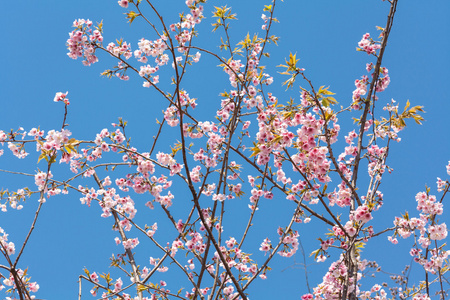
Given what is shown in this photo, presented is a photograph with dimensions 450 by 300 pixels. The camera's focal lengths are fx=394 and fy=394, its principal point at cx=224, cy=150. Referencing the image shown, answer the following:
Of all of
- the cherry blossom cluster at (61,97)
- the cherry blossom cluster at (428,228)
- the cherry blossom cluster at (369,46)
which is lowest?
the cherry blossom cluster at (428,228)

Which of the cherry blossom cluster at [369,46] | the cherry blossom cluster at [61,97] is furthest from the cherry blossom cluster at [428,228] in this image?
the cherry blossom cluster at [61,97]

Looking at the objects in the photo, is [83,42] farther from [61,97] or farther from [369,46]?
[369,46]

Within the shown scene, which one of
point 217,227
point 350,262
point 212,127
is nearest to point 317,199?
point 350,262

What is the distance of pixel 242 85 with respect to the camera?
423 centimetres

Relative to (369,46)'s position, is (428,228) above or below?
below

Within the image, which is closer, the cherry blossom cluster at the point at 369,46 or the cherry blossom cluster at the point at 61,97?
the cherry blossom cluster at the point at 61,97

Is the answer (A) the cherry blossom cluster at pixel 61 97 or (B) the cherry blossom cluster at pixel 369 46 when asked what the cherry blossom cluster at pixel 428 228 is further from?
(A) the cherry blossom cluster at pixel 61 97

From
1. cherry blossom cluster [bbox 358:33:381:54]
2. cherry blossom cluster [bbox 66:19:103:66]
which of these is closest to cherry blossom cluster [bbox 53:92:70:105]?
cherry blossom cluster [bbox 66:19:103:66]

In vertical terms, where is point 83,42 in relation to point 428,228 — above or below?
above

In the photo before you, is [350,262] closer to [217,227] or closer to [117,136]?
[217,227]

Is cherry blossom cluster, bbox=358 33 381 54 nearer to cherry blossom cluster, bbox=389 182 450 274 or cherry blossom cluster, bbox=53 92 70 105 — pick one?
cherry blossom cluster, bbox=389 182 450 274

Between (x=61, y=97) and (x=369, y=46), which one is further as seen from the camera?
(x=369, y=46)

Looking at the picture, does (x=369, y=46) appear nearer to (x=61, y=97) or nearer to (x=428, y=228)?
(x=428, y=228)

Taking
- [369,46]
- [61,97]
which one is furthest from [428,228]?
[61,97]
